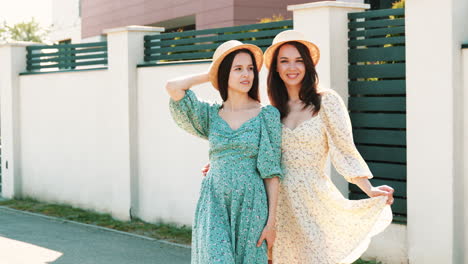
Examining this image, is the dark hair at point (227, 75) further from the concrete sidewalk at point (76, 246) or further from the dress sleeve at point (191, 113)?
the concrete sidewalk at point (76, 246)

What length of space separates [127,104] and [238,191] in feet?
18.3

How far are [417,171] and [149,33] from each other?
456 cm

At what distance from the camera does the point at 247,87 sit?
14.8 ft

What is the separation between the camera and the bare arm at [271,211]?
443 centimetres

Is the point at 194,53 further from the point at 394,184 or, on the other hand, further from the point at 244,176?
the point at 244,176

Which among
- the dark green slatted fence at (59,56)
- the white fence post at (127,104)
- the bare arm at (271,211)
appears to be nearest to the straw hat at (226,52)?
the bare arm at (271,211)

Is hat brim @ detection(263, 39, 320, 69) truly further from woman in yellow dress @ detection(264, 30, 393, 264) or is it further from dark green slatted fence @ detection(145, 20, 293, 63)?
dark green slatted fence @ detection(145, 20, 293, 63)

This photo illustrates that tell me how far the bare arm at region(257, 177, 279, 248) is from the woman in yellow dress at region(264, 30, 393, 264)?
0.19 meters

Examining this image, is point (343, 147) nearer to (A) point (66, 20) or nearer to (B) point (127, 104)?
(B) point (127, 104)

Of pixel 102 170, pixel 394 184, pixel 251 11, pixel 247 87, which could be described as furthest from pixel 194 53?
pixel 251 11

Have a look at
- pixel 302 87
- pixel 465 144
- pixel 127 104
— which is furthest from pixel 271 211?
pixel 127 104

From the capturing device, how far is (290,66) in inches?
183

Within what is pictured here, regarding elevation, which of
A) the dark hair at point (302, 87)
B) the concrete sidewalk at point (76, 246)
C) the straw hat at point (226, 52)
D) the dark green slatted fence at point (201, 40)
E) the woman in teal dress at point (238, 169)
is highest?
the dark green slatted fence at point (201, 40)

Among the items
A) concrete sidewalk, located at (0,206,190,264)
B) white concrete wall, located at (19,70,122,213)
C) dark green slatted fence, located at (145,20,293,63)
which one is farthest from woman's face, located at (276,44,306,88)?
white concrete wall, located at (19,70,122,213)
